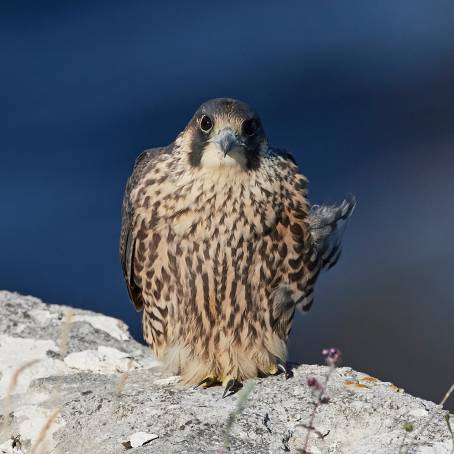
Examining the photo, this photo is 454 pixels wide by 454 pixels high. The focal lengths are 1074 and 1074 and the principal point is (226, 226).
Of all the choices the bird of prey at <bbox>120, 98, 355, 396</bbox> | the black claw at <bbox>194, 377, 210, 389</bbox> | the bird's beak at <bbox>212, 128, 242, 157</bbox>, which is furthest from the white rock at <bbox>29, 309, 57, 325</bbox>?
the bird's beak at <bbox>212, 128, 242, 157</bbox>

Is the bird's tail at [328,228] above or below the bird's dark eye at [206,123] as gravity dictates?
below

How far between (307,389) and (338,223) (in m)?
0.85

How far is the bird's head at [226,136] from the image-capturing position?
13.3 ft

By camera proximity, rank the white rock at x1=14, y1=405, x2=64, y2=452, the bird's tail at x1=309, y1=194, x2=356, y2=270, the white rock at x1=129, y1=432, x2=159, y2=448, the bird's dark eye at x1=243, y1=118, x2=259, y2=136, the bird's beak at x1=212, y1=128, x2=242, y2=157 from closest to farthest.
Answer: the white rock at x1=129, y1=432, x2=159, y2=448, the white rock at x1=14, y1=405, x2=64, y2=452, the bird's beak at x1=212, y1=128, x2=242, y2=157, the bird's dark eye at x1=243, y1=118, x2=259, y2=136, the bird's tail at x1=309, y1=194, x2=356, y2=270

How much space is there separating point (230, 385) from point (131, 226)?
80cm

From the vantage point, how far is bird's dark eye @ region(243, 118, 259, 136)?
4094 mm

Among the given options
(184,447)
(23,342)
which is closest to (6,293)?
(23,342)

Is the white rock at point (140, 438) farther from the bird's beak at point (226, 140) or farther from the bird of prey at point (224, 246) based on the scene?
the bird's beak at point (226, 140)

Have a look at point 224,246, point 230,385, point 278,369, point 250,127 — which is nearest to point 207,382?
point 230,385

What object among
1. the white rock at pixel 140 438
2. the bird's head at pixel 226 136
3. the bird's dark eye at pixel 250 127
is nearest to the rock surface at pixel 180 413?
the white rock at pixel 140 438

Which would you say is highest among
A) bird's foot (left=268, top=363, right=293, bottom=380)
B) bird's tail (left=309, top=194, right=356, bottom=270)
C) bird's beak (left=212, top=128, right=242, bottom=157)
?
bird's beak (left=212, top=128, right=242, bottom=157)

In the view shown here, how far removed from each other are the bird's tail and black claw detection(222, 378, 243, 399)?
66 cm

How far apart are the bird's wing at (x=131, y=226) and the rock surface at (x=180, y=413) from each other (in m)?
0.33

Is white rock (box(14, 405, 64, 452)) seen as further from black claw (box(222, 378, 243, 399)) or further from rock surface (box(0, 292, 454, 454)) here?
black claw (box(222, 378, 243, 399))
